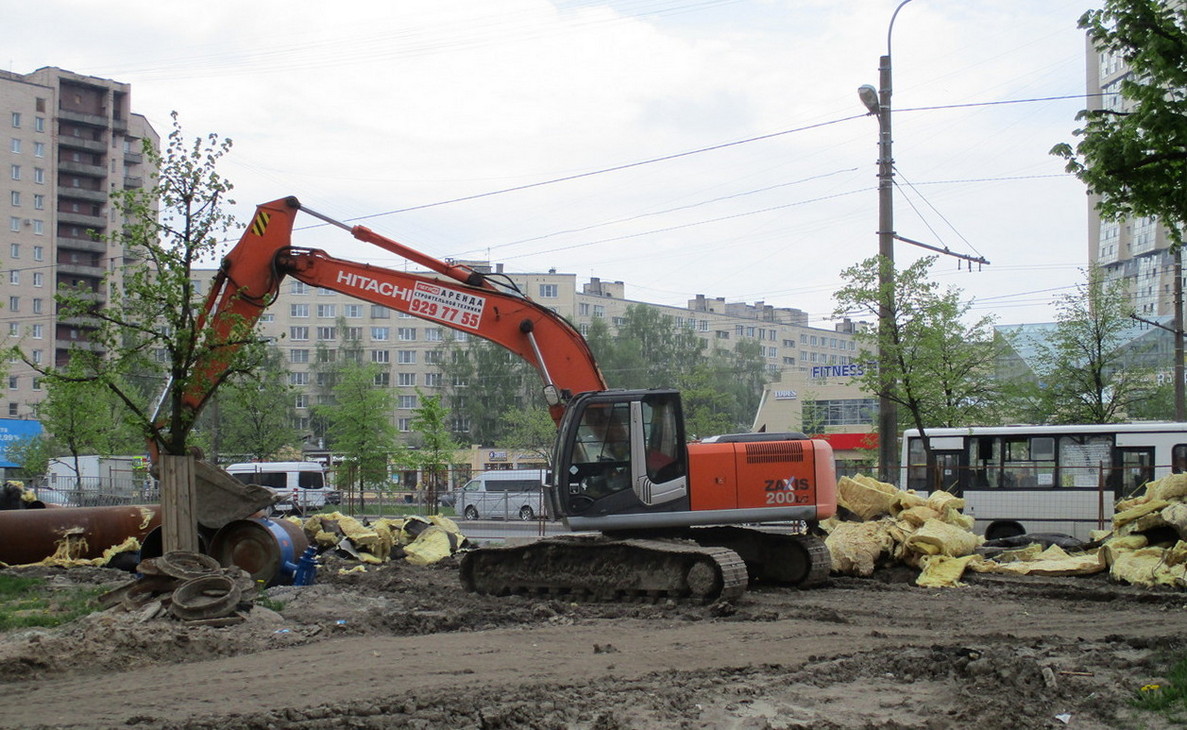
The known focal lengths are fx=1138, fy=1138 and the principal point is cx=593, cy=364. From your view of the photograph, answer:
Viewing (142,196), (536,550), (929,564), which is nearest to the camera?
(142,196)

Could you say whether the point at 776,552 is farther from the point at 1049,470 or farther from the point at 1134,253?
the point at 1134,253

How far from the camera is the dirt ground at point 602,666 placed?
7422mm

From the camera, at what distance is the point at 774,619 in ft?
38.7

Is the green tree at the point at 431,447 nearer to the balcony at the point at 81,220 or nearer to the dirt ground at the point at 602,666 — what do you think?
the dirt ground at the point at 602,666

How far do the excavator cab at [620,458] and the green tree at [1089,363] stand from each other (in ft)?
84.2

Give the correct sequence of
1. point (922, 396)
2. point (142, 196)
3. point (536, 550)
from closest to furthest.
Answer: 1. point (142, 196)
2. point (536, 550)
3. point (922, 396)

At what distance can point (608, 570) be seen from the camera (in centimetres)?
1382

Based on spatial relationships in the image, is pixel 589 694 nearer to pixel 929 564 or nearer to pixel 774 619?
pixel 774 619

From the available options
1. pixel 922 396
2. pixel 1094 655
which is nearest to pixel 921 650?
pixel 1094 655

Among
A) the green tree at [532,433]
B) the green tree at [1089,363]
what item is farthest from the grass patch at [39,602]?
the green tree at [532,433]

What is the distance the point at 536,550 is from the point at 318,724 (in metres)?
7.44

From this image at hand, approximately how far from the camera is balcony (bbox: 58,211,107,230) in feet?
277

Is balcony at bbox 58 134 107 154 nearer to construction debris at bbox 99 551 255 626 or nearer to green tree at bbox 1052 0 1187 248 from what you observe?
construction debris at bbox 99 551 255 626

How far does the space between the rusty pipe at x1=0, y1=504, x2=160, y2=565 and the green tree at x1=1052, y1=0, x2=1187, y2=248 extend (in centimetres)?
1532
